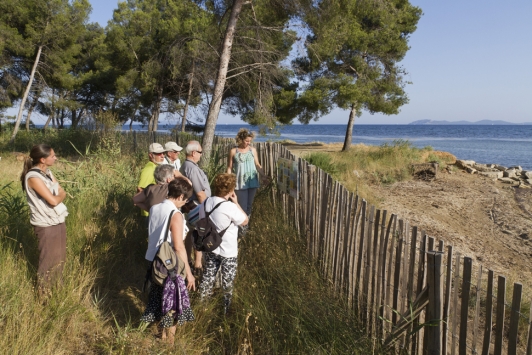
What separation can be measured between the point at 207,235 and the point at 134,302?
1.21 meters

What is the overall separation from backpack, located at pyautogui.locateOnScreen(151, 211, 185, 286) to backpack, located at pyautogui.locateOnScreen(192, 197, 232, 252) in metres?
0.36

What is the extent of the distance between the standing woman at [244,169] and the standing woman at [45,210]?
2.14 metres

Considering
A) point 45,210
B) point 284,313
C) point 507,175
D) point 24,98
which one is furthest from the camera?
point 24,98

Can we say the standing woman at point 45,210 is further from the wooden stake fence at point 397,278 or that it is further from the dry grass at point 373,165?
the dry grass at point 373,165

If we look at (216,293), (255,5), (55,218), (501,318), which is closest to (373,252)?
(501,318)

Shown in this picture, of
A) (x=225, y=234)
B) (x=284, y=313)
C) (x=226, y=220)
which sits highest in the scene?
(x=226, y=220)

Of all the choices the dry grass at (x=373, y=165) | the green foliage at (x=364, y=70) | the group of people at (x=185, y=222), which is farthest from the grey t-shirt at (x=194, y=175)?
the green foliage at (x=364, y=70)

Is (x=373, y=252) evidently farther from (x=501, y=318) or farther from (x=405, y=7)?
(x=405, y=7)

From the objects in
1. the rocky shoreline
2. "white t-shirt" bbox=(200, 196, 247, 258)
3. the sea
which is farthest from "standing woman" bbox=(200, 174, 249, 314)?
the rocky shoreline

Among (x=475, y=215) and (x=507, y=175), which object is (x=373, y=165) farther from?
(x=507, y=175)

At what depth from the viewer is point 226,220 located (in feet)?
11.8

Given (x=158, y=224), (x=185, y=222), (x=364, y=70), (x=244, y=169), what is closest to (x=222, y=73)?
(x=244, y=169)

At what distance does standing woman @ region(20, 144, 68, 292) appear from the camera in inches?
144

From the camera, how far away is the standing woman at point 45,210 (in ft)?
12.0
